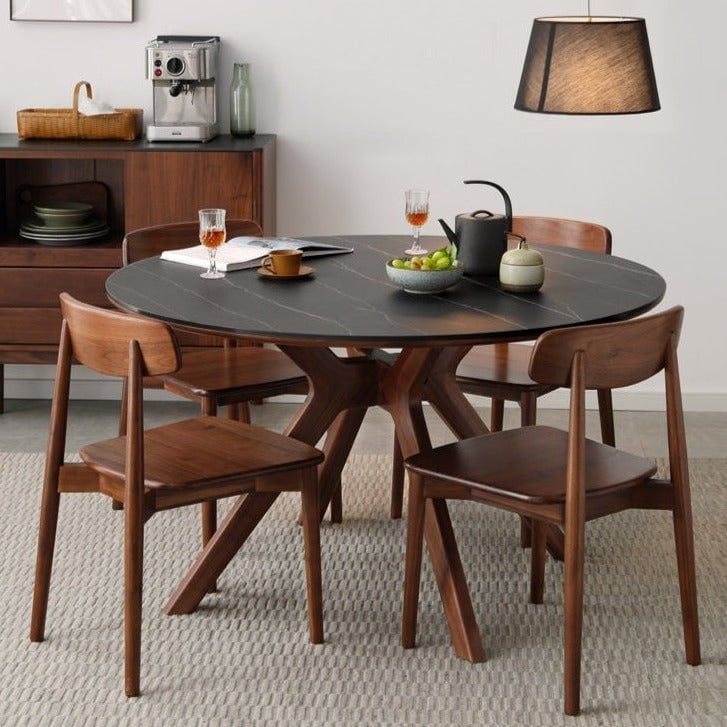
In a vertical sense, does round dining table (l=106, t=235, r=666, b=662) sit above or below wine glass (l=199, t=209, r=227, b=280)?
below

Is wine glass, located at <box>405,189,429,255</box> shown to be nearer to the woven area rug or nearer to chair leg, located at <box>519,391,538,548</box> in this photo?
chair leg, located at <box>519,391,538,548</box>

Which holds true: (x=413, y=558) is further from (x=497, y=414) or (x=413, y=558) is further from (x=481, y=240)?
(x=497, y=414)

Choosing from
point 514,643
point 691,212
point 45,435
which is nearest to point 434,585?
point 514,643

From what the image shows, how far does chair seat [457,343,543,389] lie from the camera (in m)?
3.32

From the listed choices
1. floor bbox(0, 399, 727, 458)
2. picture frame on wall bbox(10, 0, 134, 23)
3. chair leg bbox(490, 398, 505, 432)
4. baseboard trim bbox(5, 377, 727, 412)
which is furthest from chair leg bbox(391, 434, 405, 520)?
picture frame on wall bbox(10, 0, 134, 23)

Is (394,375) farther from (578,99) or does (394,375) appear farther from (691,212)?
(691,212)

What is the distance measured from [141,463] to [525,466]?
819 mm

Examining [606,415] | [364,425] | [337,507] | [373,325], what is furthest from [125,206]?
[373,325]

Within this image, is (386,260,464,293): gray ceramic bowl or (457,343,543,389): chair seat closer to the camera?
(386,260,464,293): gray ceramic bowl

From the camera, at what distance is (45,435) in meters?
4.57

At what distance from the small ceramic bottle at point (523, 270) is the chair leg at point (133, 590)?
39.4 inches

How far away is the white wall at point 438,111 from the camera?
4707mm

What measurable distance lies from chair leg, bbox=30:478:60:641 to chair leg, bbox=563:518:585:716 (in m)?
1.13

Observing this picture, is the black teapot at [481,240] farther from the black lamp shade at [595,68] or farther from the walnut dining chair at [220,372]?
the walnut dining chair at [220,372]
